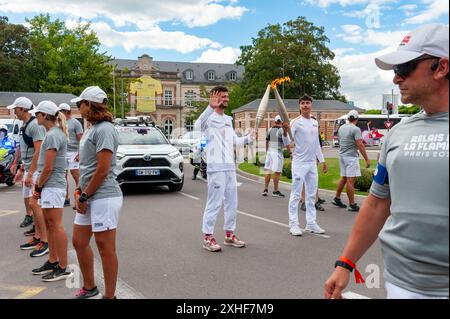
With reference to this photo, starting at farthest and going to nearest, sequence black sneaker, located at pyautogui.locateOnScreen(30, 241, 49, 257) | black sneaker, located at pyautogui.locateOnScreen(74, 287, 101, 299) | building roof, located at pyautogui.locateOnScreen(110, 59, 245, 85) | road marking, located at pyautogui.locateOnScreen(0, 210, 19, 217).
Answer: building roof, located at pyautogui.locateOnScreen(110, 59, 245, 85), road marking, located at pyautogui.locateOnScreen(0, 210, 19, 217), black sneaker, located at pyautogui.locateOnScreen(30, 241, 49, 257), black sneaker, located at pyautogui.locateOnScreen(74, 287, 101, 299)

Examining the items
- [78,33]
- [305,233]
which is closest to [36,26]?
[78,33]

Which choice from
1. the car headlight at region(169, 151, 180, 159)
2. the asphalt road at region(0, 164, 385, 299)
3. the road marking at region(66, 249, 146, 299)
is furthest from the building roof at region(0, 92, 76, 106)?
the road marking at region(66, 249, 146, 299)

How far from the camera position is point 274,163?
1223 centimetres

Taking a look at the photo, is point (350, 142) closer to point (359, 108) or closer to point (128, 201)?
point (128, 201)

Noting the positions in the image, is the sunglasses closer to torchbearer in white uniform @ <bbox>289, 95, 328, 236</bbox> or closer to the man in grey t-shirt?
torchbearer in white uniform @ <bbox>289, 95, 328, 236</bbox>

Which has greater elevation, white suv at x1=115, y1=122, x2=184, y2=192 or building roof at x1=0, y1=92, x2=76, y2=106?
building roof at x1=0, y1=92, x2=76, y2=106

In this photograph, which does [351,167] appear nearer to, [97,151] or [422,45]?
[97,151]

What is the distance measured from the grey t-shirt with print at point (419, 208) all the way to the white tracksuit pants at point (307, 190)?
517 centimetres

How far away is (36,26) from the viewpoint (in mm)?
57812

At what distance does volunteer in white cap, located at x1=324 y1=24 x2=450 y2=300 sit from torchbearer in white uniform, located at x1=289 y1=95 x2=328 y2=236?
5202mm

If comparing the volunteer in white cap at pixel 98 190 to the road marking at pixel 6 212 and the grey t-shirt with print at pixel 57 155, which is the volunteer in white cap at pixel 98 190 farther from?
the road marking at pixel 6 212

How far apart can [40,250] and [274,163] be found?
7.45 m

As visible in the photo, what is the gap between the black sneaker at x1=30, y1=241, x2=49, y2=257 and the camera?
19.3 feet

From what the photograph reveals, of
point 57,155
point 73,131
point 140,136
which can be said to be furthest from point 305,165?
point 140,136
